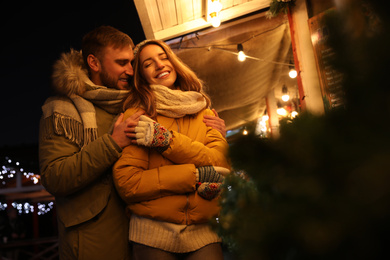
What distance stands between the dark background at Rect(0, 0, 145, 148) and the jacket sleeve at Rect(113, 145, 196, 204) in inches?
488

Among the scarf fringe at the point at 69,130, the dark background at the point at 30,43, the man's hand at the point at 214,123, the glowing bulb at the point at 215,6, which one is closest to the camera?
the scarf fringe at the point at 69,130

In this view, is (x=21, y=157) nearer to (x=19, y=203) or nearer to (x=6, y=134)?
(x=19, y=203)

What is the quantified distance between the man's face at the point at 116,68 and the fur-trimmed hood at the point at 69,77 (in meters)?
0.13

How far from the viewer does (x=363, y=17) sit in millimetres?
386

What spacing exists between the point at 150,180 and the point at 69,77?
2.88 ft

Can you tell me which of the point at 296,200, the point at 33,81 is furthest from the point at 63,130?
the point at 33,81

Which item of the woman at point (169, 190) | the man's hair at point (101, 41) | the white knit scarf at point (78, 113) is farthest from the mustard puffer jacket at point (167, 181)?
the man's hair at point (101, 41)

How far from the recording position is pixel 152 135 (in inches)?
60.0

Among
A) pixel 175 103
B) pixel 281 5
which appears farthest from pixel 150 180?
pixel 281 5

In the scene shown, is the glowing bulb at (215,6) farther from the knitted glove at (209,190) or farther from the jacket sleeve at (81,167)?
the knitted glove at (209,190)

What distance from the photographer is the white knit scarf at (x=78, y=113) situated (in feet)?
5.87

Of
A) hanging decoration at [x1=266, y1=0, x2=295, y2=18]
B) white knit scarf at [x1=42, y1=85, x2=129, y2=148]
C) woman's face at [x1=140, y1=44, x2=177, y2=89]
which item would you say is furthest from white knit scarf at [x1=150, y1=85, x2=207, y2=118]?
hanging decoration at [x1=266, y1=0, x2=295, y2=18]

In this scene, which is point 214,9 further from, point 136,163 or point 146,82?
point 136,163

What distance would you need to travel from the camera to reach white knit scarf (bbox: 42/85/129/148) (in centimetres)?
179
